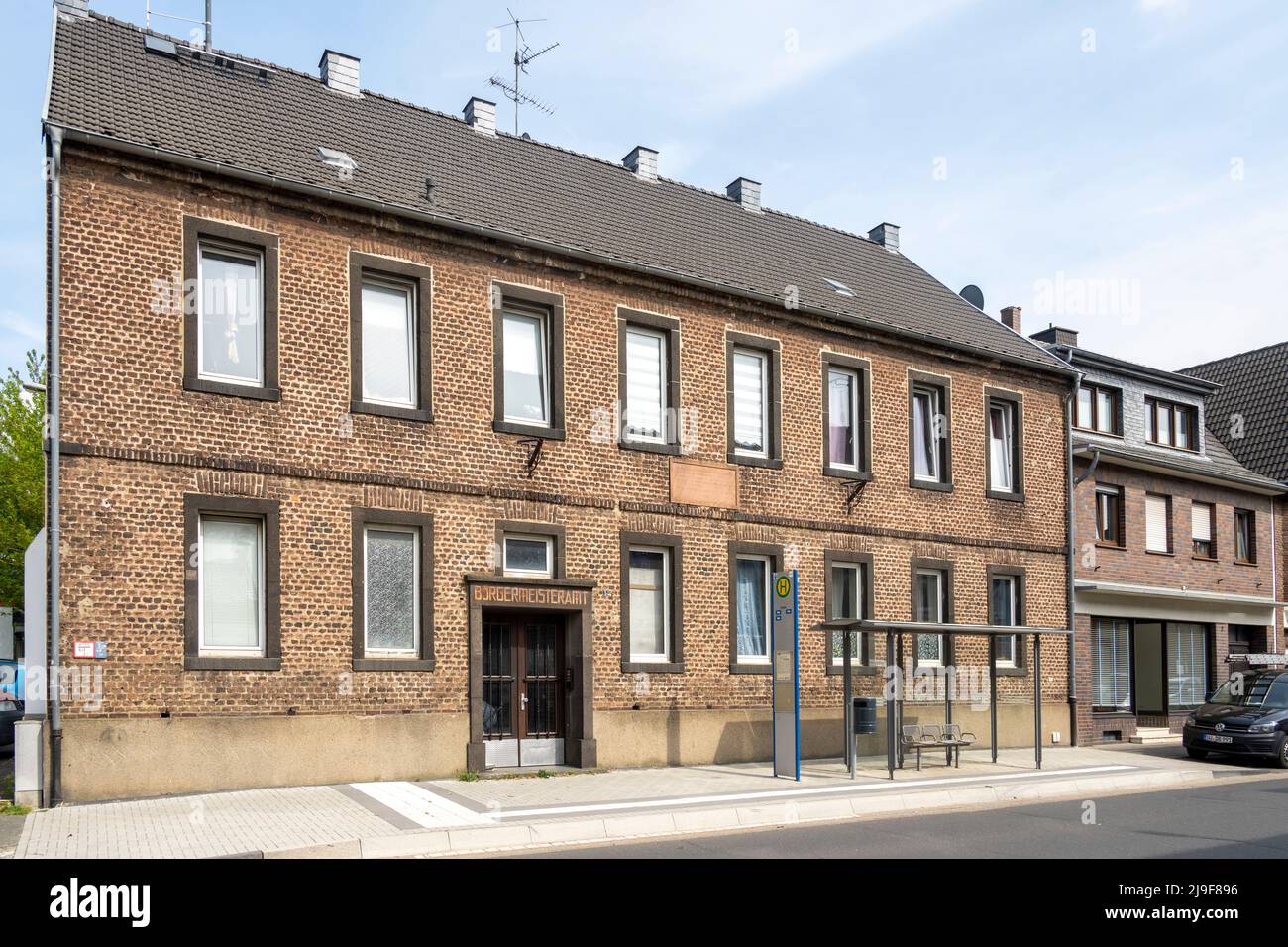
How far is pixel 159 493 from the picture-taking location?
46.2 feet

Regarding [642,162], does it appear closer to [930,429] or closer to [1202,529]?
[930,429]

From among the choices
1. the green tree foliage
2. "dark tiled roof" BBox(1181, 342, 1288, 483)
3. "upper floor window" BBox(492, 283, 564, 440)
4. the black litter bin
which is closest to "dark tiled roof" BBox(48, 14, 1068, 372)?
"upper floor window" BBox(492, 283, 564, 440)

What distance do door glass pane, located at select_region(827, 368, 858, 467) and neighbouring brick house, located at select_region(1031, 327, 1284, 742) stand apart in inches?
237

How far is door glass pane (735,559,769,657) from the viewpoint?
19172 mm

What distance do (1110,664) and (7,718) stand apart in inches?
810

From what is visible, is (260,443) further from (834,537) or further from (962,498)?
(962,498)

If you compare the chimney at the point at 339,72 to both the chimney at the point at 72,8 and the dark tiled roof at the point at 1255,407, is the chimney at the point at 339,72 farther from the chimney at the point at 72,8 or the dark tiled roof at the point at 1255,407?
the dark tiled roof at the point at 1255,407

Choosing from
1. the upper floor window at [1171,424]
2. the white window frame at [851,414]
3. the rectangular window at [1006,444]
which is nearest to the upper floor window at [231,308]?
the white window frame at [851,414]

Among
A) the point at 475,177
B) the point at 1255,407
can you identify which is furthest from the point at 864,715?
the point at 1255,407

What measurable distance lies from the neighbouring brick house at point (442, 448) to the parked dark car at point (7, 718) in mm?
8953

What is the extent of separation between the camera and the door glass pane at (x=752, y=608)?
19.2 m
